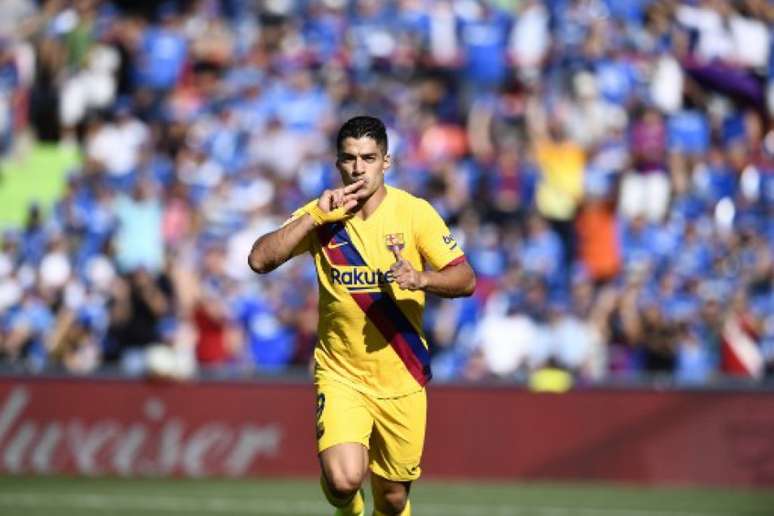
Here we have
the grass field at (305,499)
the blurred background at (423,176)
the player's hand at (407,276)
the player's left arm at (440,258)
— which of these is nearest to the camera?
the player's hand at (407,276)

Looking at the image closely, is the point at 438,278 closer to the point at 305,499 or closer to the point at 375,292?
the point at 375,292

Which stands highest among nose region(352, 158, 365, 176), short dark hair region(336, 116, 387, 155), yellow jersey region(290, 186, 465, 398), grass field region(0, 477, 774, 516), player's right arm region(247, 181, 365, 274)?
short dark hair region(336, 116, 387, 155)

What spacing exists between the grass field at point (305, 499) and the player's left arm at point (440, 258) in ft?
18.2

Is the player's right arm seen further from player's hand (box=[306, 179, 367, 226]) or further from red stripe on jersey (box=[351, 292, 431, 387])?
red stripe on jersey (box=[351, 292, 431, 387])

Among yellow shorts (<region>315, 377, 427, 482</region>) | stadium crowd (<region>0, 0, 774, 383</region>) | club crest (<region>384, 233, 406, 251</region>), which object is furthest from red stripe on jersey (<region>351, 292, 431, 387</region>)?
stadium crowd (<region>0, 0, 774, 383</region>)

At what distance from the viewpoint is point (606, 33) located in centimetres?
2252

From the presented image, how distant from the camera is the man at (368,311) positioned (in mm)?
9219

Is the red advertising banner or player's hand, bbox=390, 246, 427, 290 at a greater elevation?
player's hand, bbox=390, 246, 427, 290

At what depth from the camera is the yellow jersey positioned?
9.46 metres

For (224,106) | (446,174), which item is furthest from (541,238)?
(224,106)

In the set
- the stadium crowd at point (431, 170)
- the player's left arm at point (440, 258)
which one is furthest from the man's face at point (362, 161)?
the stadium crowd at point (431, 170)

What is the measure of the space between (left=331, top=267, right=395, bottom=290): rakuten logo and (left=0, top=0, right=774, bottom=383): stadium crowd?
28.3 feet

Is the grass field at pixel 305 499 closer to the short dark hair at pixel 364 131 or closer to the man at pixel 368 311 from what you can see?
the man at pixel 368 311

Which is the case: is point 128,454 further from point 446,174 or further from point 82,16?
point 82,16
